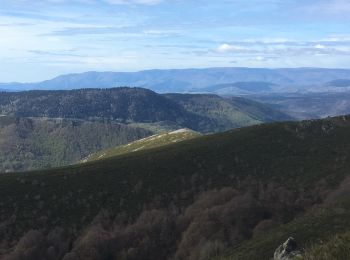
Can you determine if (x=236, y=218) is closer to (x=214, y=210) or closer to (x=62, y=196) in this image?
(x=214, y=210)

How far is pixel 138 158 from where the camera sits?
10681 centimetres

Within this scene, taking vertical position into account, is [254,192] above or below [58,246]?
→ above

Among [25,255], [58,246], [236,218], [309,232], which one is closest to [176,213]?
[236,218]

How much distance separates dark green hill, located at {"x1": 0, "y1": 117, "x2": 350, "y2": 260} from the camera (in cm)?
6912

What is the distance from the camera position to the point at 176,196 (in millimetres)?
86625

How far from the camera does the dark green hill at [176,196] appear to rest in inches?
2721

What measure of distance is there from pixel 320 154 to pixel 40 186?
6010 cm

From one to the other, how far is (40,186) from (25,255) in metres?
24.6

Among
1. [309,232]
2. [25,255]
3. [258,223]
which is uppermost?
[309,232]

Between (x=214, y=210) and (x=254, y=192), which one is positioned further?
(x=254, y=192)

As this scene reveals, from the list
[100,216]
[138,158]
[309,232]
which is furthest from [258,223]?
[138,158]

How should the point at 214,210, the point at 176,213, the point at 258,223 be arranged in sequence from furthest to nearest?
1. the point at 176,213
2. the point at 214,210
3. the point at 258,223

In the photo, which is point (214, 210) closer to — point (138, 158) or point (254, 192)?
point (254, 192)

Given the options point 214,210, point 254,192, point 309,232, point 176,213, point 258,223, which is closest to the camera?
point 309,232
